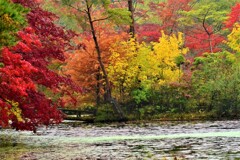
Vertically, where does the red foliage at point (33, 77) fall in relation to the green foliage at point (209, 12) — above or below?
below

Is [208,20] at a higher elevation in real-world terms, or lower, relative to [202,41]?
higher

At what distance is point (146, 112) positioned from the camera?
137ft

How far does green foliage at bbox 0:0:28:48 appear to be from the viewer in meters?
9.37

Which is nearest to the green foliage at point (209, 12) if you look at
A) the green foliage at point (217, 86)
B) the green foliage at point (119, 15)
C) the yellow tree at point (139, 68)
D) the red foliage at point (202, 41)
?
the red foliage at point (202, 41)

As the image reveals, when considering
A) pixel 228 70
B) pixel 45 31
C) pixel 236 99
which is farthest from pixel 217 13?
pixel 45 31

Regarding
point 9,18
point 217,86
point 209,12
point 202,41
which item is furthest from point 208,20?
point 9,18

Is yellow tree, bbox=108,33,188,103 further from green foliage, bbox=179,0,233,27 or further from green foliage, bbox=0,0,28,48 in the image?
green foliage, bbox=0,0,28,48

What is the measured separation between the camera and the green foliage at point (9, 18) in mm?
9367

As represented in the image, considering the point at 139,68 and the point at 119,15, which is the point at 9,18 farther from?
the point at 139,68

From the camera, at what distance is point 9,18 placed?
9797 millimetres

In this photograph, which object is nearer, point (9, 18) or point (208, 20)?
point (9, 18)

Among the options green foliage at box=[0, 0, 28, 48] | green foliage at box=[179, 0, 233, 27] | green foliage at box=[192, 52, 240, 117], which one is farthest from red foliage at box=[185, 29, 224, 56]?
green foliage at box=[0, 0, 28, 48]

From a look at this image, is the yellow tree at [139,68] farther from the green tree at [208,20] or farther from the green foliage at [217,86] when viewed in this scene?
the green tree at [208,20]

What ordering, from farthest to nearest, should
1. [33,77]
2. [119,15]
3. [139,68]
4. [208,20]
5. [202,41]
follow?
[208,20] → [202,41] → [139,68] → [119,15] → [33,77]
